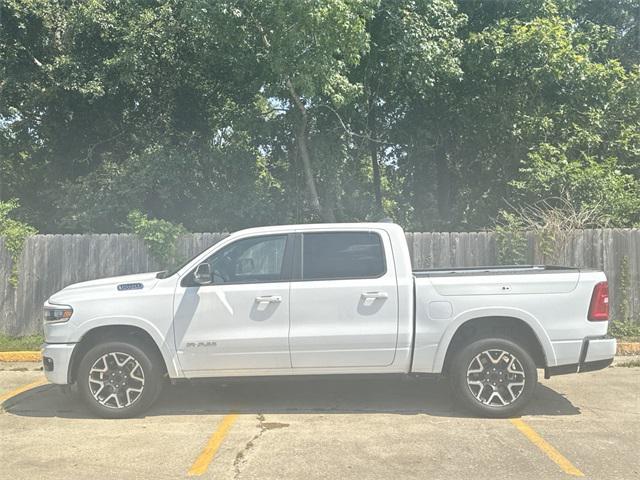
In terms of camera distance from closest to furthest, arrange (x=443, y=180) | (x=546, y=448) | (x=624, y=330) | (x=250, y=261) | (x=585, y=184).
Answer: (x=546, y=448) → (x=250, y=261) → (x=624, y=330) → (x=585, y=184) → (x=443, y=180)

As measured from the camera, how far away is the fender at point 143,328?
5.69 metres

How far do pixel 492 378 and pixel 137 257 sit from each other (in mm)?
6671

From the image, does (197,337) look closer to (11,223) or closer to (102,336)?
(102,336)

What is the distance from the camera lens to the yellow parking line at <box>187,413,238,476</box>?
4547mm

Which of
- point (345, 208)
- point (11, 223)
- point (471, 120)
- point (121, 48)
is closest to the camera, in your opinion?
point (11, 223)

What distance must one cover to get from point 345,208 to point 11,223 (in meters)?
7.42

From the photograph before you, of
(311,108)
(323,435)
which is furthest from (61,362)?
(311,108)

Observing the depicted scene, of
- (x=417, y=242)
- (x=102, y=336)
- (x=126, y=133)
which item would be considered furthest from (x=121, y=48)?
(x=102, y=336)

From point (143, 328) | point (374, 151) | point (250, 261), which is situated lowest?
point (143, 328)

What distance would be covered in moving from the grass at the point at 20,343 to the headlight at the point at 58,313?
3.83 m

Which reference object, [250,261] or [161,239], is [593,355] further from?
[161,239]

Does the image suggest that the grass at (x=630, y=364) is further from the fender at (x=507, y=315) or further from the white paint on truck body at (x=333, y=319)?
the fender at (x=507, y=315)

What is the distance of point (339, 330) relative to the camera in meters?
5.66

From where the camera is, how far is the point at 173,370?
5.73m
